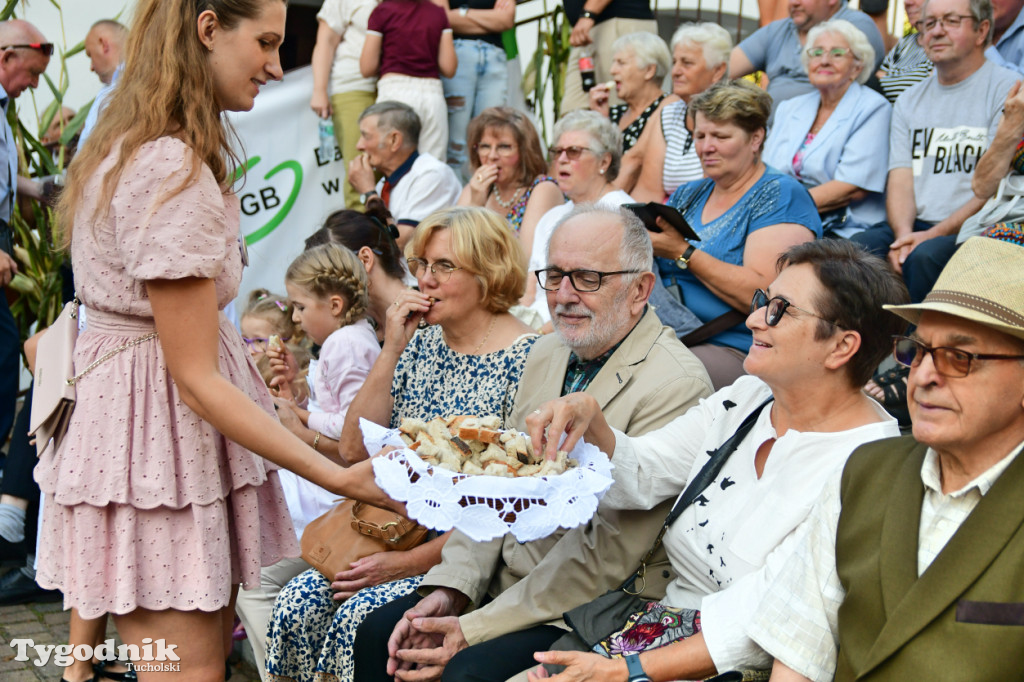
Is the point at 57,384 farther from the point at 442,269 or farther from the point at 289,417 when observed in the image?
the point at 289,417

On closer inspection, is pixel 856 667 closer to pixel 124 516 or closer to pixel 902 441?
pixel 902 441

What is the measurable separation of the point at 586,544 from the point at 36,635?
3.08m

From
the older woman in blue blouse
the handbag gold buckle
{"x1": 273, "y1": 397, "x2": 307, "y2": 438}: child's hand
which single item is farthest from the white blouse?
{"x1": 273, "y1": 397, "x2": 307, "y2": 438}: child's hand

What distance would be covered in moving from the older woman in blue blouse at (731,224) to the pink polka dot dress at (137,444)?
91.8 inches

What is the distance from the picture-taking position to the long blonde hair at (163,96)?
7.21ft

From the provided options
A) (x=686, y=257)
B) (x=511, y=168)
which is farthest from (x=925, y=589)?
(x=511, y=168)

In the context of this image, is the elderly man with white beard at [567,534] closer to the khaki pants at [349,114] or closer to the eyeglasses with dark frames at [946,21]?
the eyeglasses with dark frames at [946,21]

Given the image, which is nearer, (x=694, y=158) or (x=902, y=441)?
(x=902, y=441)

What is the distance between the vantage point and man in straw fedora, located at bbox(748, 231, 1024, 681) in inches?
73.3

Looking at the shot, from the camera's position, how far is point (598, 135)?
557 centimetres

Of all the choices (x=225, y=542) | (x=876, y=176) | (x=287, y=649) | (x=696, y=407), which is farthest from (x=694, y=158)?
(x=225, y=542)

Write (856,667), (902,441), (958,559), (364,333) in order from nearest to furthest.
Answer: (958,559) < (856,667) < (902,441) < (364,333)

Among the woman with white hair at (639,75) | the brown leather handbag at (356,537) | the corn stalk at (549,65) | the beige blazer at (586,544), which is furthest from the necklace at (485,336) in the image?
the corn stalk at (549,65)

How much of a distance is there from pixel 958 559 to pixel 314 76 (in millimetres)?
6690
